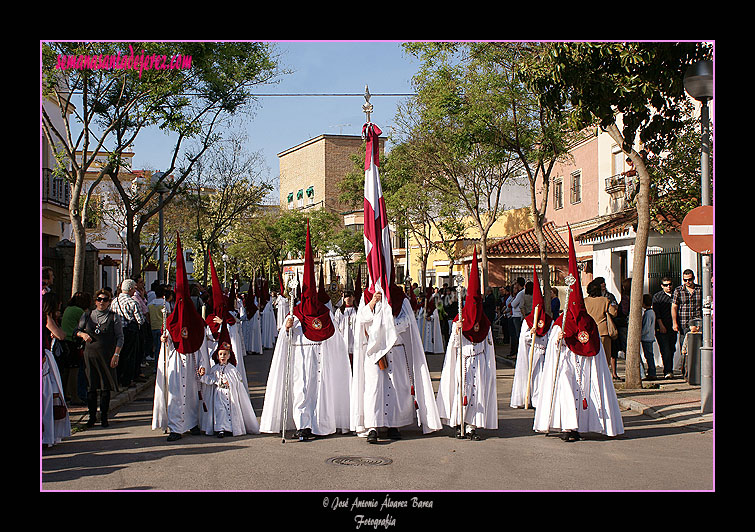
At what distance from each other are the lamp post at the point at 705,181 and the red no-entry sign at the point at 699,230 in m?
0.87

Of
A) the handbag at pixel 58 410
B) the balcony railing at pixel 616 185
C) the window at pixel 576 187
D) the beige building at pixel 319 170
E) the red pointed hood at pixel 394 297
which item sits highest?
the beige building at pixel 319 170

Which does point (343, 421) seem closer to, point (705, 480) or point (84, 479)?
point (84, 479)

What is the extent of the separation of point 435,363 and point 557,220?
17.3 meters

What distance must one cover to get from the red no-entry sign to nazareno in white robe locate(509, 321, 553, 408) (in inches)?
117

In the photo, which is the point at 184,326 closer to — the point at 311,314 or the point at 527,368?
the point at 311,314

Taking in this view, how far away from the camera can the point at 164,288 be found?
16828 mm

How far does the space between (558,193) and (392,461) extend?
1112 inches

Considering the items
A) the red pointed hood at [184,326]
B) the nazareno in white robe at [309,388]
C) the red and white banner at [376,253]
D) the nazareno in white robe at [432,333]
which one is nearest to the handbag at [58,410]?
the red pointed hood at [184,326]

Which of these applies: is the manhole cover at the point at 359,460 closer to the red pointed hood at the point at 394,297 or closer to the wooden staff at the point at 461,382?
the wooden staff at the point at 461,382

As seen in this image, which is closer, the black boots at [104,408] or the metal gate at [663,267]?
the black boots at [104,408]

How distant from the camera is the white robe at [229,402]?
1010 cm

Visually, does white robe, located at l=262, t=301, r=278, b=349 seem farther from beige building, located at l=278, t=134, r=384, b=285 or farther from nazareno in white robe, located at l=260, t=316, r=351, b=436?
beige building, located at l=278, t=134, r=384, b=285

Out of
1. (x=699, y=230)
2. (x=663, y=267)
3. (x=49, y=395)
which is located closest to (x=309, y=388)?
(x=49, y=395)
